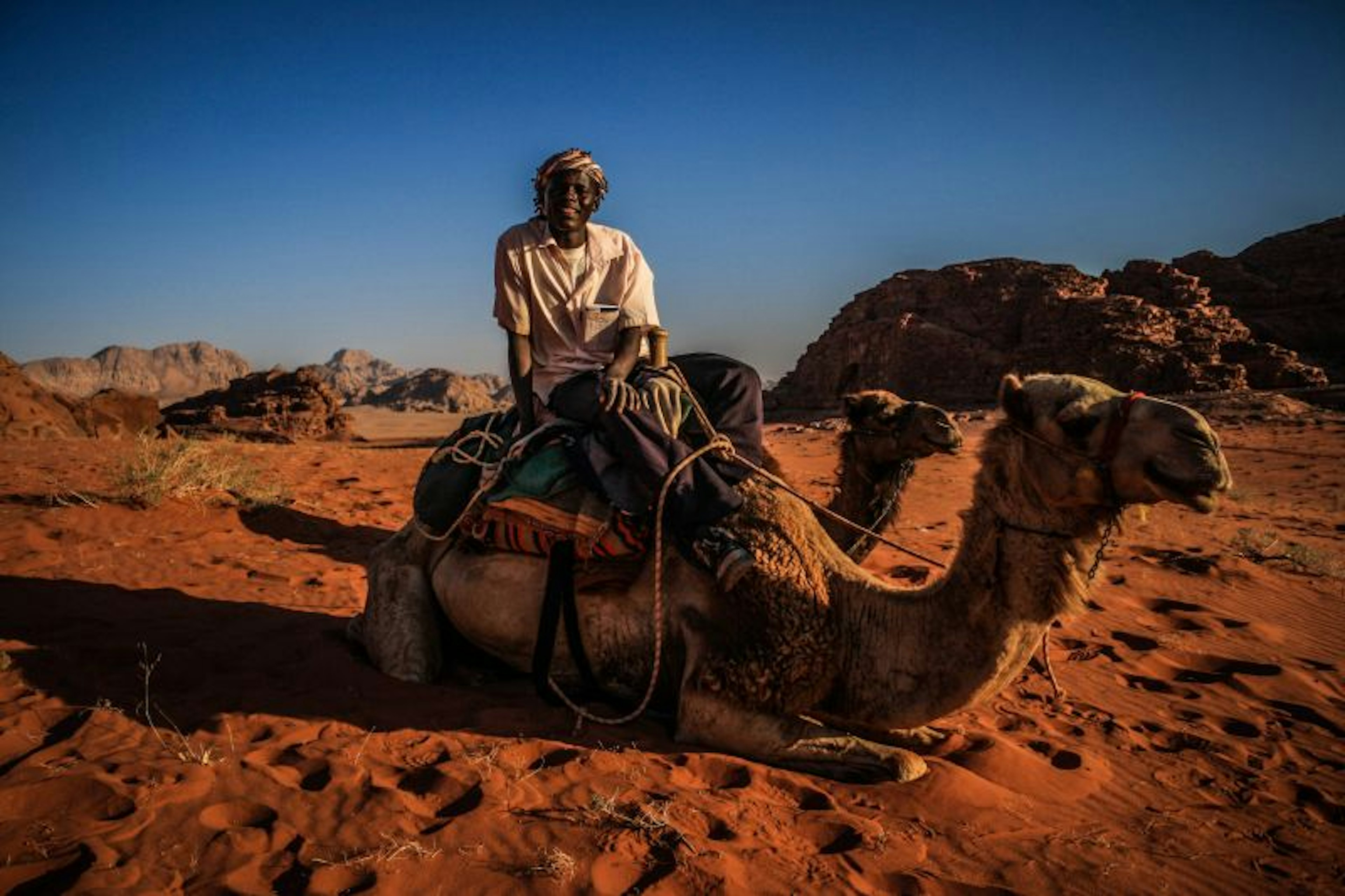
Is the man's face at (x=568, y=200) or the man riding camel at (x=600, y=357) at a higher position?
the man's face at (x=568, y=200)

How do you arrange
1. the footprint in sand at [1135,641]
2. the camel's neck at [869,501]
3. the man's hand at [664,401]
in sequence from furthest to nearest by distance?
1. the footprint in sand at [1135,641]
2. the camel's neck at [869,501]
3. the man's hand at [664,401]

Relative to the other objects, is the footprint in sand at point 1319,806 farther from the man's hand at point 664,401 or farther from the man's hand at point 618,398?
the man's hand at point 618,398

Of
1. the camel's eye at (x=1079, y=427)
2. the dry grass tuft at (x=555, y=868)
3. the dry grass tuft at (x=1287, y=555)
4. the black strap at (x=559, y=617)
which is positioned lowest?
the dry grass tuft at (x=1287, y=555)

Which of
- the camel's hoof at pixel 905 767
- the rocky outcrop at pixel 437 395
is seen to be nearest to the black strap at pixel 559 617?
the camel's hoof at pixel 905 767

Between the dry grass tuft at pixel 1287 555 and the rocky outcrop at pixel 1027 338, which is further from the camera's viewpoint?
the rocky outcrop at pixel 1027 338

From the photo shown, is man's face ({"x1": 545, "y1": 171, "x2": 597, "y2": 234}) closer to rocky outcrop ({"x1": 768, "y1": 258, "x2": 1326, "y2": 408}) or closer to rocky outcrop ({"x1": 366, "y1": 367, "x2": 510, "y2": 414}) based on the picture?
rocky outcrop ({"x1": 768, "y1": 258, "x2": 1326, "y2": 408})

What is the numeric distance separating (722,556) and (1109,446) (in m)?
1.43

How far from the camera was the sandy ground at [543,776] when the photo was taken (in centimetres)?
231

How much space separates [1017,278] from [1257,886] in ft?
151

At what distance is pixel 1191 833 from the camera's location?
111 inches

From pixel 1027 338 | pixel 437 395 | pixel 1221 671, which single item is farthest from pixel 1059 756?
pixel 437 395

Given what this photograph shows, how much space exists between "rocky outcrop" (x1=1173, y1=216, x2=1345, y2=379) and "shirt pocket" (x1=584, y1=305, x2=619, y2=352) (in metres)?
44.0

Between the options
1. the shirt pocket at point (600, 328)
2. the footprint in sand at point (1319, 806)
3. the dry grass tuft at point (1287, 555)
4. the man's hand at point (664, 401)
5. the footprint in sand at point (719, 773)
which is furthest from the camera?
the dry grass tuft at point (1287, 555)

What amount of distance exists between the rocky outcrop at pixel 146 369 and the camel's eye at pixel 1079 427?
106318 mm
